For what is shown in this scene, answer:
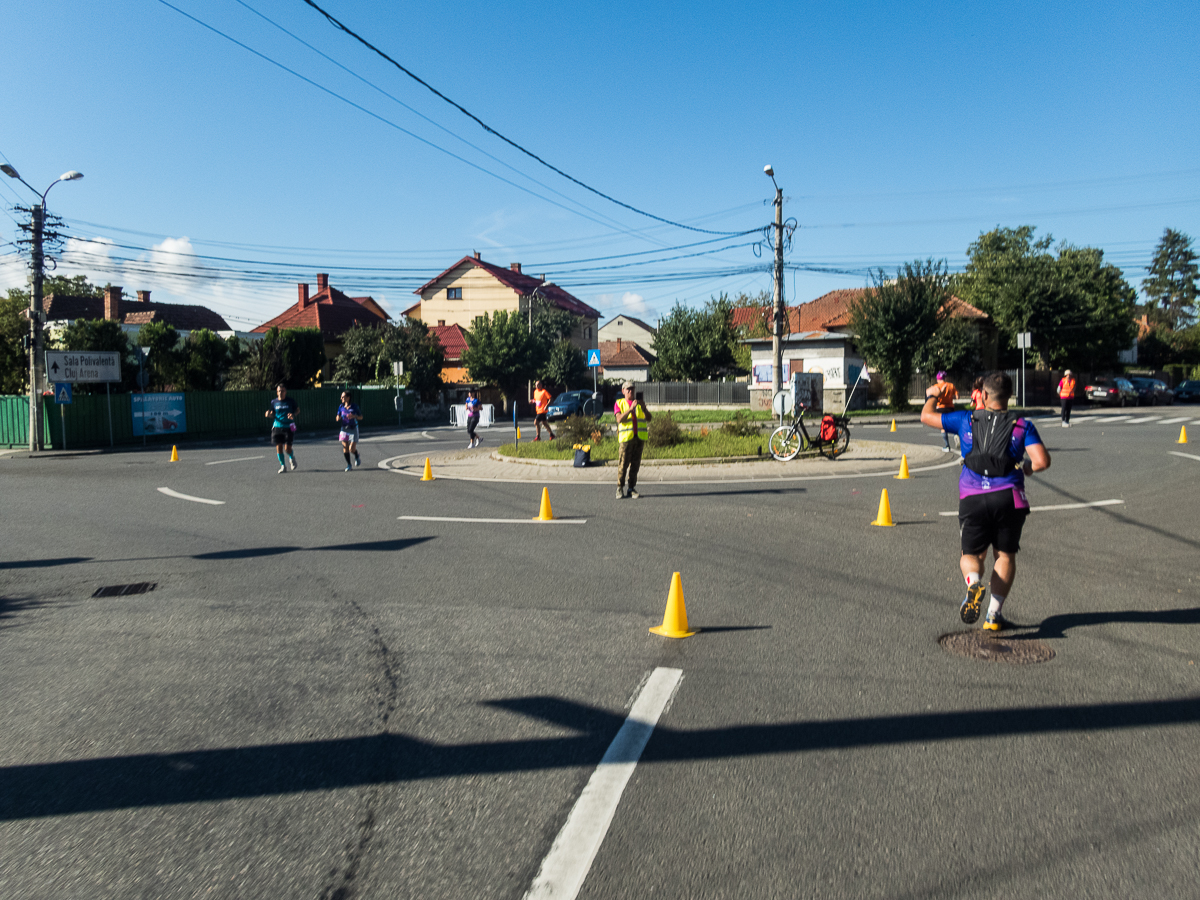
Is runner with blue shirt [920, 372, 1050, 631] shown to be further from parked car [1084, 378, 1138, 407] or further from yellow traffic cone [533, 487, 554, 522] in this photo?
parked car [1084, 378, 1138, 407]

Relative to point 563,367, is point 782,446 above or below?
below

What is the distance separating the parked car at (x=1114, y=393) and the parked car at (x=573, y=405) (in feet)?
85.2

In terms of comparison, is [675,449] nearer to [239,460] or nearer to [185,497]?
[185,497]

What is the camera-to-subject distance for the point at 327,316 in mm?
64750

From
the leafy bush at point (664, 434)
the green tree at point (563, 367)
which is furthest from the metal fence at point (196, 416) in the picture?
the leafy bush at point (664, 434)

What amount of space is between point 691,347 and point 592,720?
163 feet

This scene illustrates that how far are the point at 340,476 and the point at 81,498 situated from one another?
14.7ft

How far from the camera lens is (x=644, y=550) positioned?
28.9 feet

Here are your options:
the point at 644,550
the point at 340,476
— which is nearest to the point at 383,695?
the point at 644,550

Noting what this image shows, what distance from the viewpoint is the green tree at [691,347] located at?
53.2 meters

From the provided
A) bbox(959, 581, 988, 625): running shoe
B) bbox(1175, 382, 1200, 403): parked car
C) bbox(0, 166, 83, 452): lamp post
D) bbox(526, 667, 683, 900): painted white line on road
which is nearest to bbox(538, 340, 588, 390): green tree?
bbox(0, 166, 83, 452): lamp post

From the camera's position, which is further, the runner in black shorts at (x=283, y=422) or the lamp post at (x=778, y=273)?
the lamp post at (x=778, y=273)

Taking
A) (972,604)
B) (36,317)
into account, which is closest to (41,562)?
(972,604)

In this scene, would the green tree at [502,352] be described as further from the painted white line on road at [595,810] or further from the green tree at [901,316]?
the painted white line on road at [595,810]
